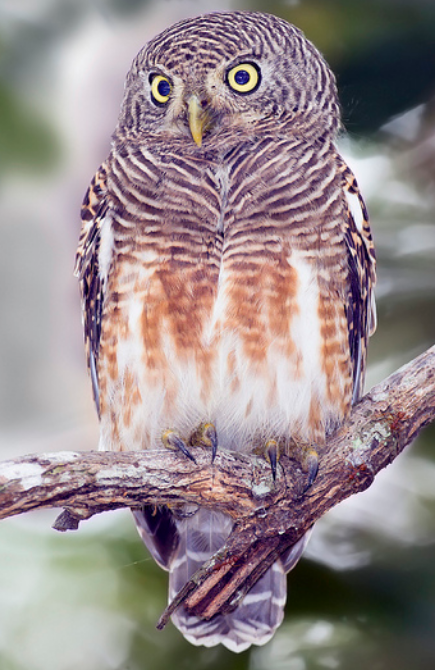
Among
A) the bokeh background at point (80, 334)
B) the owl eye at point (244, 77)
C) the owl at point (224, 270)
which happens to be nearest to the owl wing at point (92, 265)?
the owl at point (224, 270)

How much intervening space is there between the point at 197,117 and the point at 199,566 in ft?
3.67

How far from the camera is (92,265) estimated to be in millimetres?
1937

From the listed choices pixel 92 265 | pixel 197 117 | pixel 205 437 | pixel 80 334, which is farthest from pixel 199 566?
pixel 197 117

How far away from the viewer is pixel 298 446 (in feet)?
6.00

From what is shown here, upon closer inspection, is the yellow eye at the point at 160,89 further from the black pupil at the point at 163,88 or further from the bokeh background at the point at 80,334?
the bokeh background at the point at 80,334

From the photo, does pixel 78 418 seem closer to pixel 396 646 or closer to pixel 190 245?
pixel 190 245

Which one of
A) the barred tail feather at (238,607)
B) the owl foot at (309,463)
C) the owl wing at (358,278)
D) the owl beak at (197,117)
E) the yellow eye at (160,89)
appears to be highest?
the yellow eye at (160,89)

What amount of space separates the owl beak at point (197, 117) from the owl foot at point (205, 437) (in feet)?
2.17

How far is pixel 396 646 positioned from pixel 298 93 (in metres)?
1.38

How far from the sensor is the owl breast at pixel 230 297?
68.1 inches

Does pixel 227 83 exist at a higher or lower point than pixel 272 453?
higher

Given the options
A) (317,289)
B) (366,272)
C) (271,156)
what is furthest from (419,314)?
(271,156)

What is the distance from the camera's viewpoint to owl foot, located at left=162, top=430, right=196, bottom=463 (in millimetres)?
1596

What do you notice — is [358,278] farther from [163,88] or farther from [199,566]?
[199,566]
